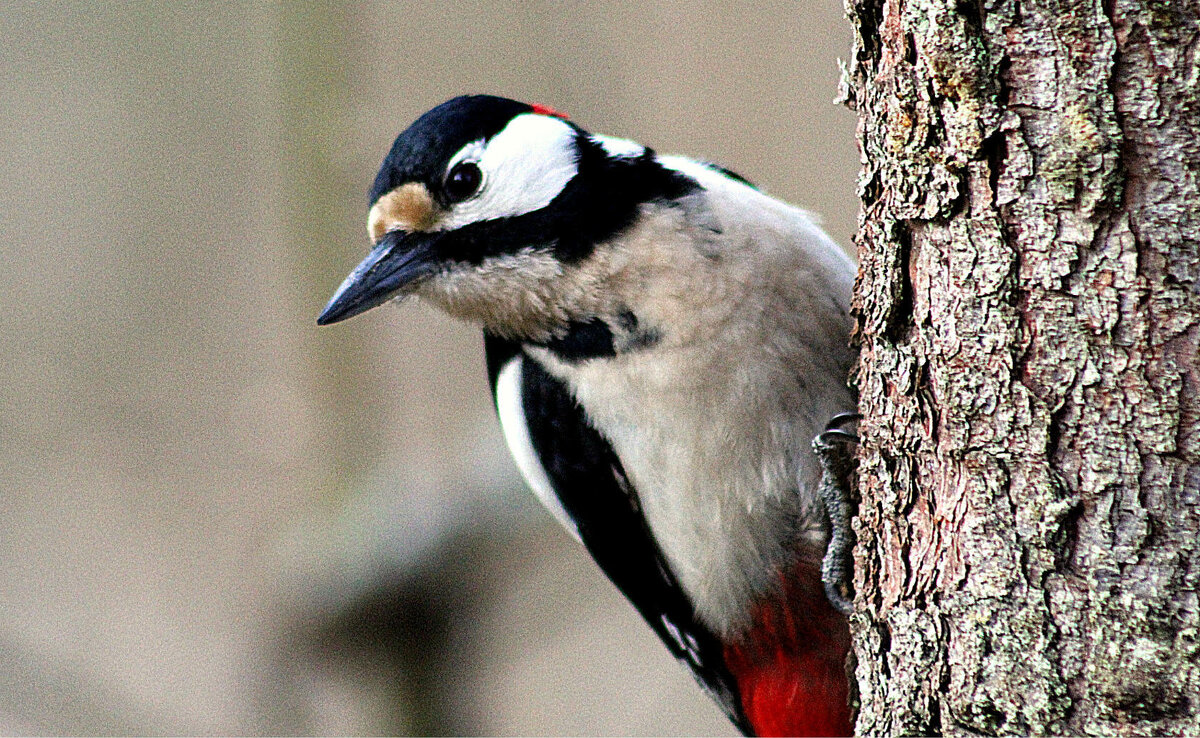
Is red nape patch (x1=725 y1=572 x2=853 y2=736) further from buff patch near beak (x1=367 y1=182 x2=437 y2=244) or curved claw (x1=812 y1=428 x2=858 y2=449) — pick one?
buff patch near beak (x1=367 y1=182 x2=437 y2=244)

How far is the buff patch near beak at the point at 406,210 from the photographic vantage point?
2.03 m

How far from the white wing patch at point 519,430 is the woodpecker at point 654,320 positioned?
0.04 ft

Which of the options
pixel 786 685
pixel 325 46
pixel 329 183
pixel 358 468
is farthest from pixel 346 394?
pixel 786 685

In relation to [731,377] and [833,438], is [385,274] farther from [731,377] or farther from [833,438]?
[833,438]

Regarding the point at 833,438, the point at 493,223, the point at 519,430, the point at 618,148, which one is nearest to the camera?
the point at 833,438

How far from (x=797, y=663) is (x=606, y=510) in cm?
45

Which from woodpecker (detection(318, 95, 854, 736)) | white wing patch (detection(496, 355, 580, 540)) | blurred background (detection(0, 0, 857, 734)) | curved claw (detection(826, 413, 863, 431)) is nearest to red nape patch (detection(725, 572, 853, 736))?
woodpecker (detection(318, 95, 854, 736))

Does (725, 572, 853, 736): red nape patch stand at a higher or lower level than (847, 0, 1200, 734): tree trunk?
lower

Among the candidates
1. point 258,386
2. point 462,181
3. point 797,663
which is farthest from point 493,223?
point 258,386

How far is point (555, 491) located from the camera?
93.0 inches

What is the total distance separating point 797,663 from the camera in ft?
7.32

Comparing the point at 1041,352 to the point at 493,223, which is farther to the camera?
the point at 493,223

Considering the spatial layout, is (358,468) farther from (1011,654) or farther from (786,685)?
(1011,654)

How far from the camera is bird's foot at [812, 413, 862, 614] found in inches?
73.5
